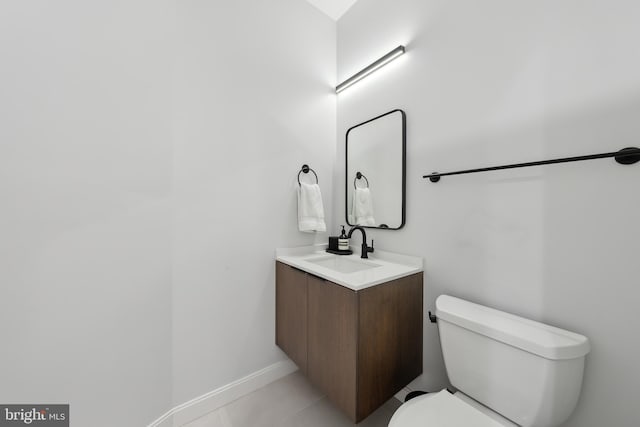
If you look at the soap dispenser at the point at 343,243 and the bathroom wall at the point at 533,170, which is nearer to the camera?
the bathroom wall at the point at 533,170

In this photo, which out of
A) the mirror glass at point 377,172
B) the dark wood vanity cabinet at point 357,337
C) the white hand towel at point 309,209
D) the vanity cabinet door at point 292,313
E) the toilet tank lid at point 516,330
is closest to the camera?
the toilet tank lid at point 516,330

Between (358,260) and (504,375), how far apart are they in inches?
33.9

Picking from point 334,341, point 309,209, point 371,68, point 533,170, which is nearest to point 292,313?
point 334,341

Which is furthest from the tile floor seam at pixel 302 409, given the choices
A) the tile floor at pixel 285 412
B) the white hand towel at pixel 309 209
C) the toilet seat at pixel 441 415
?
the white hand towel at pixel 309 209

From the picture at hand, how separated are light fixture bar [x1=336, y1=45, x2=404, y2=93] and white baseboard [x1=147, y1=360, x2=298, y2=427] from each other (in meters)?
2.00

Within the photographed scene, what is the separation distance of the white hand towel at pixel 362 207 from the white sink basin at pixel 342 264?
0.91ft

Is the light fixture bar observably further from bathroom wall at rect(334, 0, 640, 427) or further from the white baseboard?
the white baseboard

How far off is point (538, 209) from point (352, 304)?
2.71 feet

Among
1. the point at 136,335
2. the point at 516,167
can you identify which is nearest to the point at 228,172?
the point at 136,335

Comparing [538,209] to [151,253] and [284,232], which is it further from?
[151,253]

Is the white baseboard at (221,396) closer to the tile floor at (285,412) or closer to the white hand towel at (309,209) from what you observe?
the tile floor at (285,412)

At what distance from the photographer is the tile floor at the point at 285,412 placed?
1236 mm

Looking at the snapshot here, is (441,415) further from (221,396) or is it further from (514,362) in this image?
(221,396)

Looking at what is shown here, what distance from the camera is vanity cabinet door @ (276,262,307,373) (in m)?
1.32
